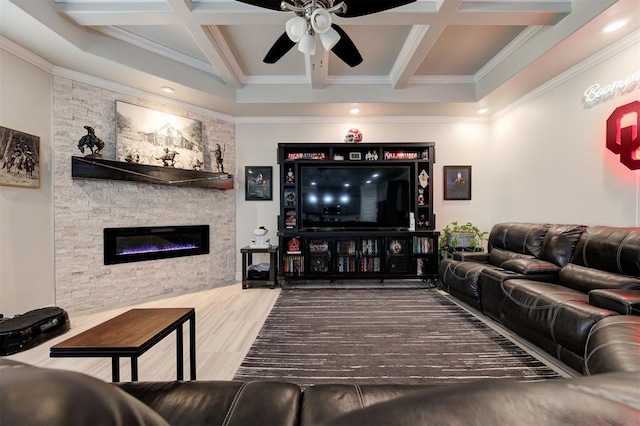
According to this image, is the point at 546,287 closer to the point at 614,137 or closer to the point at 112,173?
the point at 614,137

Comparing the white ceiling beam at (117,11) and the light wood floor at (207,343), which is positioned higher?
the white ceiling beam at (117,11)

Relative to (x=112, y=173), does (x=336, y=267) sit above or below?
below

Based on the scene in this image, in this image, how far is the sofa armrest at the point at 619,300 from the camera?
163cm

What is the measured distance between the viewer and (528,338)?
218 centimetres

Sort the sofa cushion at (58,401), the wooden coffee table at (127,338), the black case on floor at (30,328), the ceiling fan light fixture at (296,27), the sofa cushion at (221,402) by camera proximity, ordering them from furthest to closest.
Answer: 1. the black case on floor at (30,328)
2. the ceiling fan light fixture at (296,27)
3. the wooden coffee table at (127,338)
4. the sofa cushion at (221,402)
5. the sofa cushion at (58,401)

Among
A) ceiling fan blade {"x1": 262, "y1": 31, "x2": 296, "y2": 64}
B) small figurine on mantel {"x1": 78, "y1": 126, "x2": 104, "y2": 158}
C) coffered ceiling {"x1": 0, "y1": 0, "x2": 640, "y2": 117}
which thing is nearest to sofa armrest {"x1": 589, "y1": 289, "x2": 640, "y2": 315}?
coffered ceiling {"x1": 0, "y1": 0, "x2": 640, "y2": 117}

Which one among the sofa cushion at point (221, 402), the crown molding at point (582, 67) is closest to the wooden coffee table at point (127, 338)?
the sofa cushion at point (221, 402)

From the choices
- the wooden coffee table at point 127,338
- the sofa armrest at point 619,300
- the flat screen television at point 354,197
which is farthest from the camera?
the flat screen television at point 354,197

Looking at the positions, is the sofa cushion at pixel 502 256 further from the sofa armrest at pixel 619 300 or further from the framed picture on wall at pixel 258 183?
the framed picture on wall at pixel 258 183

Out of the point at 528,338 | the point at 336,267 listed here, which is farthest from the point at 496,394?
the point at 336,267

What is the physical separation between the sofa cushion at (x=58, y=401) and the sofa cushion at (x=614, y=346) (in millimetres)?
1859

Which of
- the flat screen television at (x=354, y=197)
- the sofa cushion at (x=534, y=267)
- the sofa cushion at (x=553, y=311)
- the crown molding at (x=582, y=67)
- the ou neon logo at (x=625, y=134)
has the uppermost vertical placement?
the crown molding at (x=582, y=67)

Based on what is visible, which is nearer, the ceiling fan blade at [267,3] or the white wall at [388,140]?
the ceiling fan blade at [267,3]

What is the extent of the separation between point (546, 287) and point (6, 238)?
4.92 m
